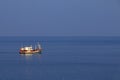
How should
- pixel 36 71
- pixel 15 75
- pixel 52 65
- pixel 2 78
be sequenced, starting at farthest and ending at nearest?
pixel 52 65
pixel 36 71
pixel 15 75
pixel 2 78

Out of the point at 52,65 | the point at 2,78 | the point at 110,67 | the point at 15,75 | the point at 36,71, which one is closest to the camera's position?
the point at 2,78

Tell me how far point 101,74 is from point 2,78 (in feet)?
40.0

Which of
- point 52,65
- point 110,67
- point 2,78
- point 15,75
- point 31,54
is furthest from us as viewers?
point 31,54

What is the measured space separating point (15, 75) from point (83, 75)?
8.01 meters

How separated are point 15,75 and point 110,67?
16.4m

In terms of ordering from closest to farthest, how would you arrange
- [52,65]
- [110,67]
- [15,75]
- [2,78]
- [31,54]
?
[2,78]
[15,75]
[110,67]
[52,65]
[31,54]

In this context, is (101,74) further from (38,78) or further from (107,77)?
(38,78)

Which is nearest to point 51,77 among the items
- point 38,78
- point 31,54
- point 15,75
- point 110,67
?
point 38,78

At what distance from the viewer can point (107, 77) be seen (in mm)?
56969

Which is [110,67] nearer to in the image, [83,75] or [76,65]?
[76,65]

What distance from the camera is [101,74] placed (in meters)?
60.6

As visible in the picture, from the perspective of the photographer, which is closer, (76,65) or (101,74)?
(101,74)

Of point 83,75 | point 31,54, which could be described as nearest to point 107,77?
point 83,75

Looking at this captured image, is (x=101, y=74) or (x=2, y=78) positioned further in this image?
(x=101, y=74)
